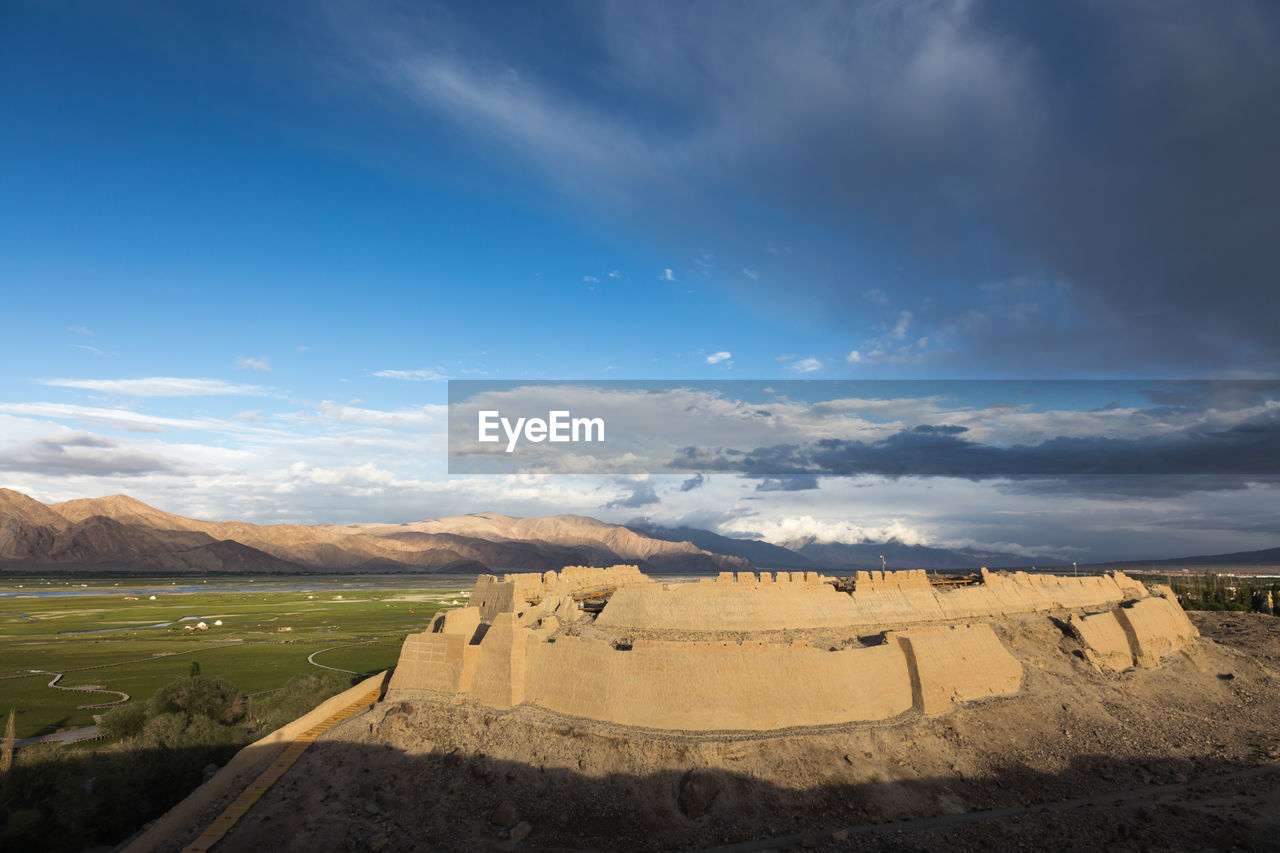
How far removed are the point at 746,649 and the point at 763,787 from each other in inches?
148

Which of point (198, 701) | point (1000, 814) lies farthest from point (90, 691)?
point (1000, 814)

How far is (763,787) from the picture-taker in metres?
18.7

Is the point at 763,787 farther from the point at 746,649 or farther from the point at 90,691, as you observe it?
the point at 90,691

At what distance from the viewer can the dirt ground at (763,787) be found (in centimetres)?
1719

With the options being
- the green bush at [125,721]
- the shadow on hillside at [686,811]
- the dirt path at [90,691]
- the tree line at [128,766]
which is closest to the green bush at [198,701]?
the tree line at [128,766]

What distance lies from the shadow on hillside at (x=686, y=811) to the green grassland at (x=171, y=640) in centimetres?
1955

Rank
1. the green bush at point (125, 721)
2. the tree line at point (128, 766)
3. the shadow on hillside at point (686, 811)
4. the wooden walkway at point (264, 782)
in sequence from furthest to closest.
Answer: the green bush at point (125, 721), the tree line at point (128, 766), the shadow on hillside at point (686, 811), the wooden walkway at point (264, 782)

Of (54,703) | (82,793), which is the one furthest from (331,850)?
(54,703)

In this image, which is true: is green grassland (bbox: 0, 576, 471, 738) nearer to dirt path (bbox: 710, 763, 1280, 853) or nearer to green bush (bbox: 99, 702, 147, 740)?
green bush (bbox: 99, 702, 147, 740)

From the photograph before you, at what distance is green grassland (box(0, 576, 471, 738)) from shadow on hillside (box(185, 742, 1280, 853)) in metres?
19.5

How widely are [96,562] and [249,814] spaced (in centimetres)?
20437

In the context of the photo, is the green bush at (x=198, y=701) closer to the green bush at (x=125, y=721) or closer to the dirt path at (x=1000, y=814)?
the green bush at (x=125, y=721)

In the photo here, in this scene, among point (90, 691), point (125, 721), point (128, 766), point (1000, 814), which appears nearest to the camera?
point (1000, 814)

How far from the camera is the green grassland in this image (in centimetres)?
3722
